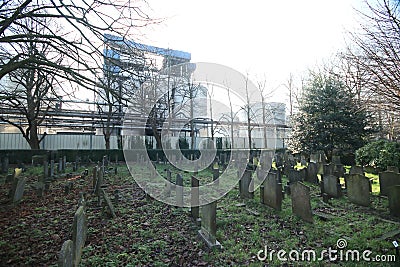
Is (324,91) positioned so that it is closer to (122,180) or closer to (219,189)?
(219,189)

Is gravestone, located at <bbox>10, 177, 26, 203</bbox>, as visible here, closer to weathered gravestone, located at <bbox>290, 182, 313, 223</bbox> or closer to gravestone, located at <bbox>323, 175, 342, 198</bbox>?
weathered gravestone, located at <bbox>290, 182, 313, 223</bbox>

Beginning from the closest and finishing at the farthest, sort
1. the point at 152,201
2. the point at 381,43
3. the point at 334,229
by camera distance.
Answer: the point at 334,229 → the point at 381,43 → the point at 152,201

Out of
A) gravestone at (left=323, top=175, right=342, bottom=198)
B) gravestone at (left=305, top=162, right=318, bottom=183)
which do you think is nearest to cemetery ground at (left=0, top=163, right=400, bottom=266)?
gravestone at (left=323, top=175, right=342, bottom=198)

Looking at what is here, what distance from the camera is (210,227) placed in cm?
406

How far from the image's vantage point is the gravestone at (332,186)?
674 cm

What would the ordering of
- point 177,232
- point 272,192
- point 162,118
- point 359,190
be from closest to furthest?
point 177,232, point 272,192, point 359,190, point 162,118

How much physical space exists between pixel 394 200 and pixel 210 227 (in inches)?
155

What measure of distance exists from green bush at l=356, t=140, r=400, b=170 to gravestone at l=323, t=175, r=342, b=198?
5006mm

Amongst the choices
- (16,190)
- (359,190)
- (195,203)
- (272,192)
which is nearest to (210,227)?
(195,203)

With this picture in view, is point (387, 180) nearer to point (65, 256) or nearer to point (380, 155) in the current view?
point (380, 155)

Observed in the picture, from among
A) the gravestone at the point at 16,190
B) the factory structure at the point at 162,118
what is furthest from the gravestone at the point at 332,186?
the gravestone at the point at 16,190

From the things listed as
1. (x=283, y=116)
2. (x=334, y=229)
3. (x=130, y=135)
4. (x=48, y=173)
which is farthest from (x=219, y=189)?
(x=283, y=116)

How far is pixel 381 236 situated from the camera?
13.1 feet

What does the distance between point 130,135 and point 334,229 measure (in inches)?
910
